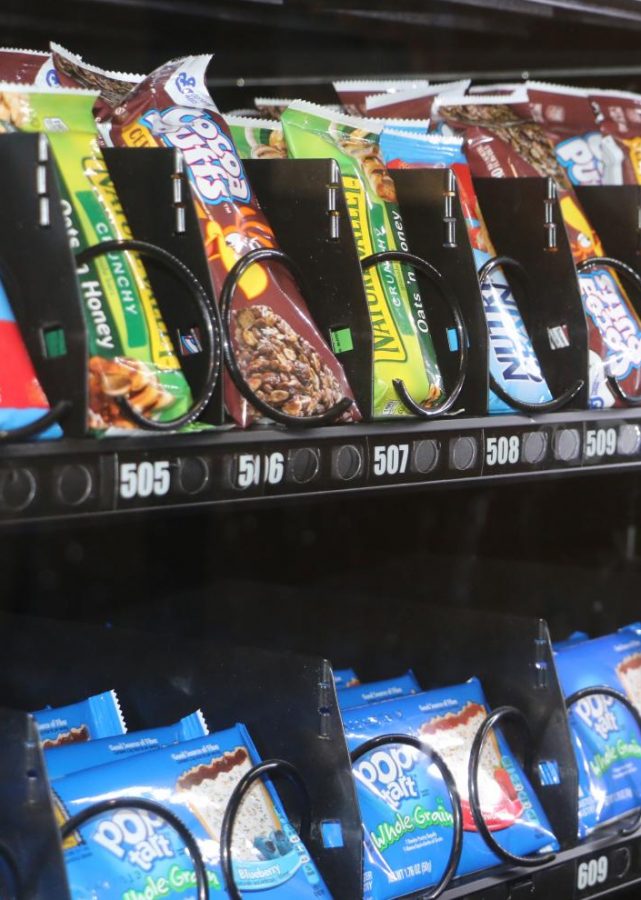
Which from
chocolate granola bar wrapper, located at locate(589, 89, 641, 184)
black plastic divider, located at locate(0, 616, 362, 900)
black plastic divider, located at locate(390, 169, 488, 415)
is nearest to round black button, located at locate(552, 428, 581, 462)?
black plastic divider, located at locate(390, 169, 488, 415)

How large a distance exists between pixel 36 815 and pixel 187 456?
298 mm

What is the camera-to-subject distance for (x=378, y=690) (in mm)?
1395

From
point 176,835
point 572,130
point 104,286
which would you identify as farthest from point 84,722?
point 572,130

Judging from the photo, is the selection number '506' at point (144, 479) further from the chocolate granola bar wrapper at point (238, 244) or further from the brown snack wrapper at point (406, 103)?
the brown snack wrapper at point (406, 103)

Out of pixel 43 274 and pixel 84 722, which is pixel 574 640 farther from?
pixel 43 274

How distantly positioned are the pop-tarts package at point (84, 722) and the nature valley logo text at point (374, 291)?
43 centimetres

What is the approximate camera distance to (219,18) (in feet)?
5.10

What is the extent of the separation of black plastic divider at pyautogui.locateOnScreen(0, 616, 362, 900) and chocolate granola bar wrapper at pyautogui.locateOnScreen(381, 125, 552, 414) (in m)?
0.37

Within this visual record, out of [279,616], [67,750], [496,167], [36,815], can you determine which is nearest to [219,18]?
[496,167]

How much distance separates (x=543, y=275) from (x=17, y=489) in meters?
0.69

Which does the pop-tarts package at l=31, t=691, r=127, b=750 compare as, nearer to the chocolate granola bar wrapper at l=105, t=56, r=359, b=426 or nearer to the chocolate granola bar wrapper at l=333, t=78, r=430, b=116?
the chocolate granola bar wrapper at l=105, t=56, r=359, b=426

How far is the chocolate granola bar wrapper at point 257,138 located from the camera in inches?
50.6

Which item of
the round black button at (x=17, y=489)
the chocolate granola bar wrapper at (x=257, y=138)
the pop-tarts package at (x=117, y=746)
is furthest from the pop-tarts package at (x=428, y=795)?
the chocolate granola bar wrapper at (x=257, y=138)

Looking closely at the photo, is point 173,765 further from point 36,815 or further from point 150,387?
point 150,387
